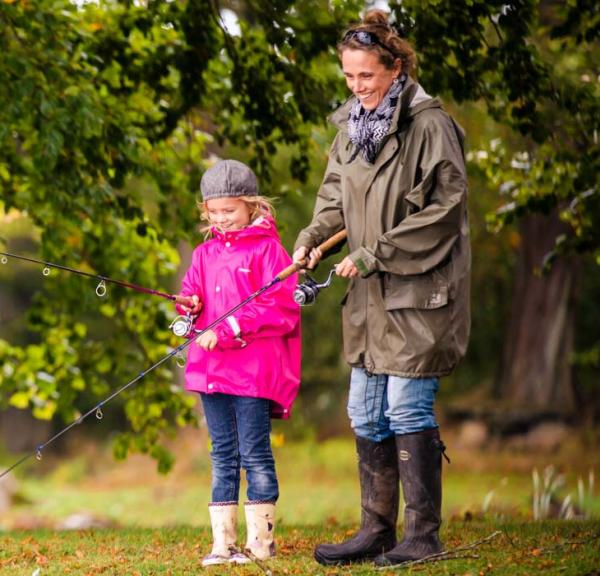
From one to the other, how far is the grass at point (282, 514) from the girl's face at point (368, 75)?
6.35 ft

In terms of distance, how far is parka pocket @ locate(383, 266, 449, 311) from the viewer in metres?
4.98

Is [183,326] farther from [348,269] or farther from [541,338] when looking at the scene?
[541,338]

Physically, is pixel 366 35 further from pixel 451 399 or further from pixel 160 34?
pixel 451 399

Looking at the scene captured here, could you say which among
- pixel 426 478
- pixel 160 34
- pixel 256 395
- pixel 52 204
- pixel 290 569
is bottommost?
pixel 290 569

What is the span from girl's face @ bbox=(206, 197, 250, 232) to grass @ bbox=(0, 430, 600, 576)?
1.46 metres

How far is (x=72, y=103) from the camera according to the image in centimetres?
705

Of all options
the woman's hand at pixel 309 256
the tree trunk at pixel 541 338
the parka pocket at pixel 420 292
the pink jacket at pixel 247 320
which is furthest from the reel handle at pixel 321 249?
the tree trunk at pixel 541 338

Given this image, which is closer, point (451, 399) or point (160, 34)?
point (160, 34)

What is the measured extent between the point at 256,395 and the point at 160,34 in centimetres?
345

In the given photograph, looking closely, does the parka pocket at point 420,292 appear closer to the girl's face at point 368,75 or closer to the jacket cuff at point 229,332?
the jacket cuff at point 229,332

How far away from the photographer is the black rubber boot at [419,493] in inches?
198

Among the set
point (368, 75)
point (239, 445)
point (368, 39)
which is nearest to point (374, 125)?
point (368, 75)

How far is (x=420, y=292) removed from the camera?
499 centimetres

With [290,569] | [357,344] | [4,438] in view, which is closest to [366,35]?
[357,344]
